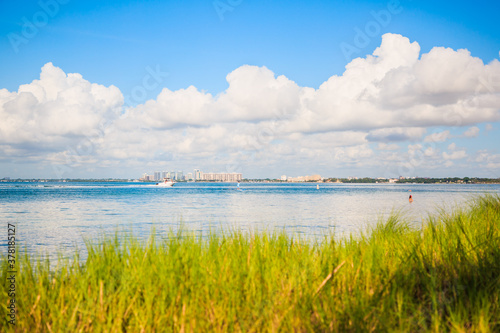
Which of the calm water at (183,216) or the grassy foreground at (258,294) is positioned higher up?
the grassy foreground at (258,294)

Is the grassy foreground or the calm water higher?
the grassy foreground

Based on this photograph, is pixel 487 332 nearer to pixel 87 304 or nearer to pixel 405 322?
pixel 405 322

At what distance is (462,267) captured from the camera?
19.5 ft

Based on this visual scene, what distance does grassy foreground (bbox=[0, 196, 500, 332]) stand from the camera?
4.62 m

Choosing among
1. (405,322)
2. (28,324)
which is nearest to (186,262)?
(28,324)

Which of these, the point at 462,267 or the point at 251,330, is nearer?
the point at 251,330

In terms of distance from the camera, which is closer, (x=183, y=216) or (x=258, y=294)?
(x=258, y=294)

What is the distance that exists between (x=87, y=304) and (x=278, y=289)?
2.59 m

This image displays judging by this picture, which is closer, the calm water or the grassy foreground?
the grassy foreground

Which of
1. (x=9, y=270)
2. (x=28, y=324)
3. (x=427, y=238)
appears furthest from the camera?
(x=427, y=238)

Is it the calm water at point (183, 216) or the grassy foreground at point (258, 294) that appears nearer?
the grassy foreground at point (258, 294)

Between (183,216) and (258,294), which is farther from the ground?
(258,294)

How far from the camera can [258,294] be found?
5117 millimetres

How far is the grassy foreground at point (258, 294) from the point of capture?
15.2 ft
